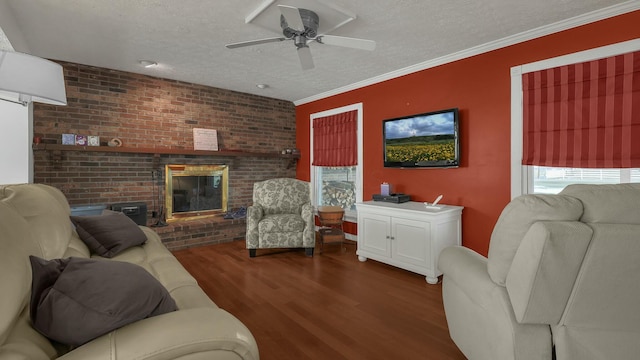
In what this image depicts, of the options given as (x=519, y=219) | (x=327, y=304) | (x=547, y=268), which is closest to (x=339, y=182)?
(x=327, y=304)

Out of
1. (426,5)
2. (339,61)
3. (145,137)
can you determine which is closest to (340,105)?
(339,61)

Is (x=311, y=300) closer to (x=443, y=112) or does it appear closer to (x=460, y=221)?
(x=460, y=221)

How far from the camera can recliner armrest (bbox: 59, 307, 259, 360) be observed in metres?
0.80

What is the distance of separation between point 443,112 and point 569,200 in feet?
8.02

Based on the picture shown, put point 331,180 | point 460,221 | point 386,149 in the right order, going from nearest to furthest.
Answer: point 460,221 < point 386,149 < point 331,180

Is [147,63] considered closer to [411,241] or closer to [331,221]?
[331,221]

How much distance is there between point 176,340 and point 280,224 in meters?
3.04

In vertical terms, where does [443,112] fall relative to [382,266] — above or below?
above

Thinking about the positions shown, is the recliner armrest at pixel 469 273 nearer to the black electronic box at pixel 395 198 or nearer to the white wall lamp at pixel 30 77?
the black electronic box at pixel 395 198

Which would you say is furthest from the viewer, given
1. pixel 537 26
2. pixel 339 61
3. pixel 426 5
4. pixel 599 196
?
pixel 339 61

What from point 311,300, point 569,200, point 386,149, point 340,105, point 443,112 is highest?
point 340,105

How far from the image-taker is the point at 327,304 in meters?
2.53

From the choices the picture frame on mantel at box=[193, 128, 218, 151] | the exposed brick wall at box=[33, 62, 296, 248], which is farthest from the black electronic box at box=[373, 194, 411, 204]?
the picture frame on mantel at box=[193, 128, 218, 151]

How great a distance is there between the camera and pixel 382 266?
3535 millimetres
